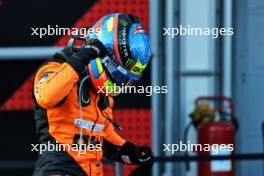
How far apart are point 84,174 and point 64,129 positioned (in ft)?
0.66

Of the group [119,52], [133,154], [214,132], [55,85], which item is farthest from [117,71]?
[214,132]

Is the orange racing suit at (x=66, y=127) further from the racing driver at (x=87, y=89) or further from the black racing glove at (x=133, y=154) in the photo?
the black racing glove at (x=133, y=154)

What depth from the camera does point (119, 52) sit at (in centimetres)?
242

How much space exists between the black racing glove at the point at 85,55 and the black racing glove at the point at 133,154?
65 cm

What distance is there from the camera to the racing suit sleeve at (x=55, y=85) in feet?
7.38

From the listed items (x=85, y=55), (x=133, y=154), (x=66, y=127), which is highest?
(x=85, y=55)

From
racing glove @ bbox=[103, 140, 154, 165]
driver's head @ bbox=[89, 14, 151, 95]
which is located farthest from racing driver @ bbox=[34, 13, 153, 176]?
racing glove @ bbox=[103, 140, 154, 165]

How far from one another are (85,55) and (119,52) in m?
0.17

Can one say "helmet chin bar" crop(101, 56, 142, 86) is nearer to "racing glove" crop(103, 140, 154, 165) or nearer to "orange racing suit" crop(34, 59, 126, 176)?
"orange racing suit" crop(34, 59, 126, 176)

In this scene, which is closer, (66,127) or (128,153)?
(66,127)

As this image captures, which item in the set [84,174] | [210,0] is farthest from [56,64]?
[210,0]

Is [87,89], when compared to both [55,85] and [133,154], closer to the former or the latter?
[55,85]

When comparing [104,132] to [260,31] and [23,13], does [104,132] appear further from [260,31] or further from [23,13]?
[260,31]

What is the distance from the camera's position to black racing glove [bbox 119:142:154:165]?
2.88 meters
